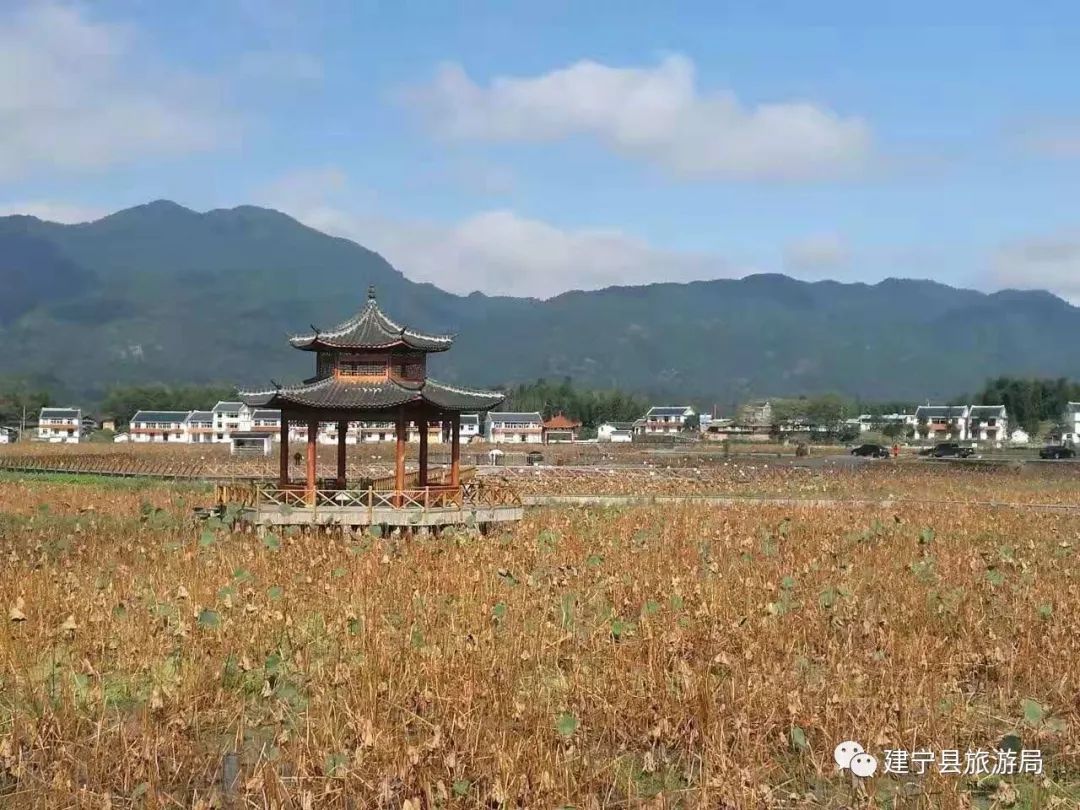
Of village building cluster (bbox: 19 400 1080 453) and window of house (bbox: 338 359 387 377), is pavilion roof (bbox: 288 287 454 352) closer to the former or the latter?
window of house (bbox: 338 359 387 377)

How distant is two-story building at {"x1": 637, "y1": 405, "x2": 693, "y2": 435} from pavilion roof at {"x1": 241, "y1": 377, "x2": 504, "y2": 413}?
121 m

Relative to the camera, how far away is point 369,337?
23766 mm

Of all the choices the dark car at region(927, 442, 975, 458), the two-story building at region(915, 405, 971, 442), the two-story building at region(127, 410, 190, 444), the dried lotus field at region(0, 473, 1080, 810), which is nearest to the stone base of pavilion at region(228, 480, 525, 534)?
the dried lotus field at region(0, 473, 1080, 810)

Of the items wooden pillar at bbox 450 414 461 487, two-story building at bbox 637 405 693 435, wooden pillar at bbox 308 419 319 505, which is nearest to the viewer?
wooden pillar at bbox 308 419 319 505

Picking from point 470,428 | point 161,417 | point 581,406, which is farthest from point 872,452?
point 161,417

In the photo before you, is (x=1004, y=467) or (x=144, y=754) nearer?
(x=144, y=754)

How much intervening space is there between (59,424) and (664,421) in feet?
262

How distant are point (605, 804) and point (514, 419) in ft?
388

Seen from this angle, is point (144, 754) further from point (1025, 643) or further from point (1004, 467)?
point (1004, 467)

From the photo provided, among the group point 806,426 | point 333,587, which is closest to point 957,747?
point 333,587

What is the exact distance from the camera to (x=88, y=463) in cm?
5441

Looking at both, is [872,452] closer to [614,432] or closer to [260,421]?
[614,432]

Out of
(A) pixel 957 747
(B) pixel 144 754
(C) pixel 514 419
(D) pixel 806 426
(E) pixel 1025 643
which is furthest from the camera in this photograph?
(D) pixel 806 426

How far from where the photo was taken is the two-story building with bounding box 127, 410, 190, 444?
389ft
